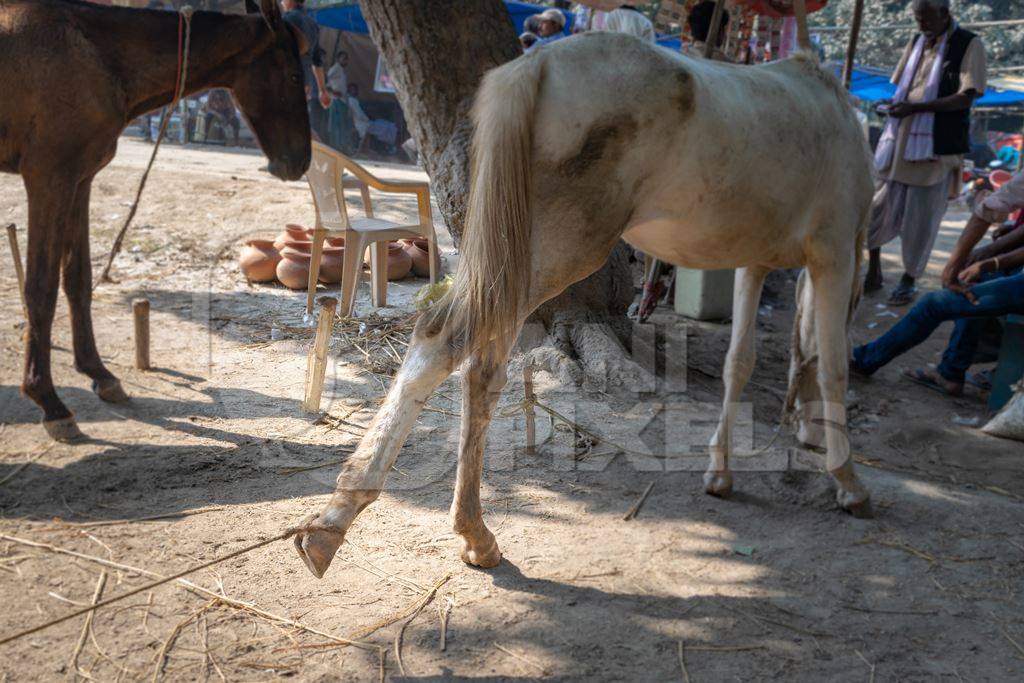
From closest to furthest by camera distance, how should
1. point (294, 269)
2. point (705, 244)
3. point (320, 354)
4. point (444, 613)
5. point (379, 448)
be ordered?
point (379, 448)
point (444, 613)
point (705, 244)
point (320, 354)
point (294, 269)

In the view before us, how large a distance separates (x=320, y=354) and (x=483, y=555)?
5.77 ft

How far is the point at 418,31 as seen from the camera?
459 cm

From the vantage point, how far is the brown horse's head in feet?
14.6

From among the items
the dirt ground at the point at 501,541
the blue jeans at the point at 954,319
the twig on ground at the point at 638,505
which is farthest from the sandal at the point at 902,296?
the twig on ground at the point at 638,505

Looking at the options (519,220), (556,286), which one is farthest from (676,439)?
(519,220)

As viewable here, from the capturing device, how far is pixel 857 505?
142 inches

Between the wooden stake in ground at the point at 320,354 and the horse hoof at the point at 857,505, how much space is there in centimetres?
263

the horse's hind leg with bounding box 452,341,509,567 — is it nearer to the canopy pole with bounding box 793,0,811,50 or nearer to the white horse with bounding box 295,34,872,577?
the white horse with bounding box 295,34,872,577

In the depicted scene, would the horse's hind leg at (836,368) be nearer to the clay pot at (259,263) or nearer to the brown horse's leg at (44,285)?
the brown horse's leg at (44,285)

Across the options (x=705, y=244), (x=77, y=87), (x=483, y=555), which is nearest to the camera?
(x=483, y=555)

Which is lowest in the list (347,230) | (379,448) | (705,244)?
(379,448)

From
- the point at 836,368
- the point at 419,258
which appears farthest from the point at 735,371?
the point at 419,258

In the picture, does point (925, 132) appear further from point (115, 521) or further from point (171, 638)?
point (171, 638)

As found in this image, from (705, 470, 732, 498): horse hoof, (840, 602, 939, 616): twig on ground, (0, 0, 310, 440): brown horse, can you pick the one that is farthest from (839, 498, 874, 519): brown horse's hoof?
(0, 0, 310, 440): brown horse
